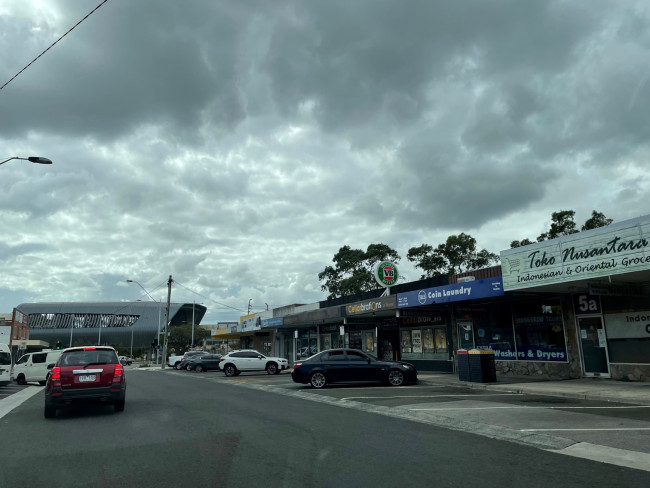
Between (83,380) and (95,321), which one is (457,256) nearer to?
(83,380)

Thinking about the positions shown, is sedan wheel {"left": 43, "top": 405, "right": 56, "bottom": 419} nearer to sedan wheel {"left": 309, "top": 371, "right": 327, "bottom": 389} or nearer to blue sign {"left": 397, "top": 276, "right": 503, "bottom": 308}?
sedan wheel {"left": 309, "top": 371, "right": 327, "bottom": 389}

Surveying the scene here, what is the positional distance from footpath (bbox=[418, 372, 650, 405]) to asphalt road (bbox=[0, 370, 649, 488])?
5.46 meters

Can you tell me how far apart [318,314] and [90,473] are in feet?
77.6

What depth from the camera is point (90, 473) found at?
6.18 metres

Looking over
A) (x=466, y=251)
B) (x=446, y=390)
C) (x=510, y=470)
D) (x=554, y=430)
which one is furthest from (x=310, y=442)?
(x=466, y=251)

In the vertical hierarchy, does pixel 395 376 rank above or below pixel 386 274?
below

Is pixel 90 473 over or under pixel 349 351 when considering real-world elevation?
under

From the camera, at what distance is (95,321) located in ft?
423

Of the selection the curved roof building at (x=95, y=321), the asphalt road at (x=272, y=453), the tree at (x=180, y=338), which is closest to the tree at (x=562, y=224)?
the asphalt road at (x=272, y=453)

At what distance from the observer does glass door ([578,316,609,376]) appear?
679 inches

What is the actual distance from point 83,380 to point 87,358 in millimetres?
695

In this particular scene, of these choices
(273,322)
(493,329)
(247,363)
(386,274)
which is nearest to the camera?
(493,329)

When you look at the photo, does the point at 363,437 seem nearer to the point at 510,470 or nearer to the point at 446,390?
the point at 510,470

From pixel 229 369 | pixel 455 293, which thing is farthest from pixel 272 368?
pixel 455 293
